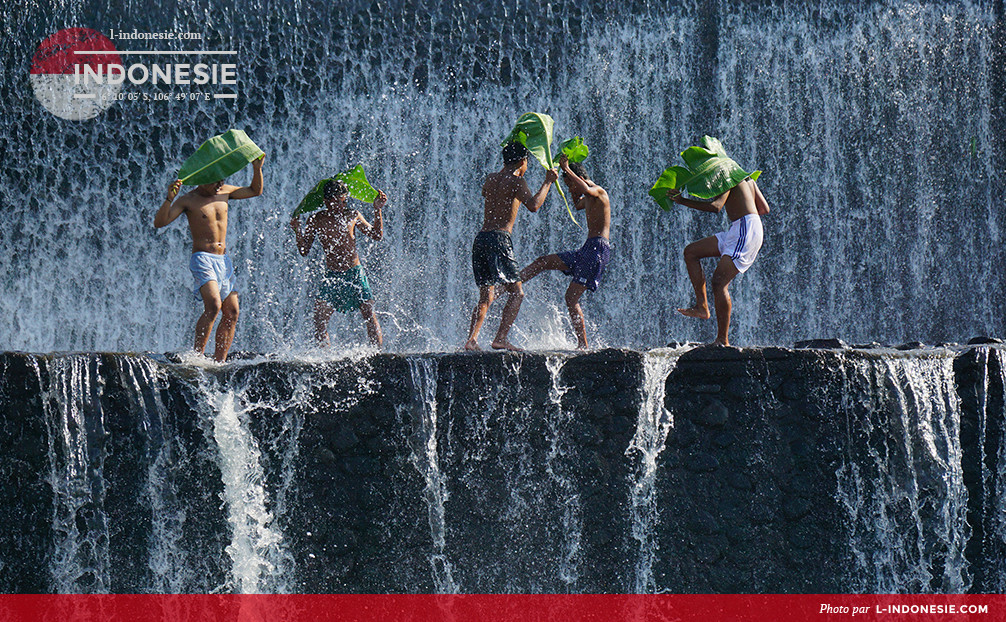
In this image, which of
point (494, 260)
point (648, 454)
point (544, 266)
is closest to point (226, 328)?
point (494, 260)

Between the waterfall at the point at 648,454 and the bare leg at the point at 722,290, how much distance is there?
1.95 ft

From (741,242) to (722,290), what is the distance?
1.01ft

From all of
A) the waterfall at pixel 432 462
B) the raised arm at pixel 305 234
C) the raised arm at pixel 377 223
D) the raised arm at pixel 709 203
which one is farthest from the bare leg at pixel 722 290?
the raised arm at pixel 305 234

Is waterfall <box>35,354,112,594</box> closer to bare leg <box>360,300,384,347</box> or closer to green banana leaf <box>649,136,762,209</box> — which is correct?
bare leg <box>360,300,384,347</box>

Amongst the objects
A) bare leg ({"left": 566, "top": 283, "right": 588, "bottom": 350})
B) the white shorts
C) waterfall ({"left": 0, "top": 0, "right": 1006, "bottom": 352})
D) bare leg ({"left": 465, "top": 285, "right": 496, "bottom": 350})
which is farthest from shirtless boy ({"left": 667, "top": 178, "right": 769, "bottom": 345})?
waterfall ({"left": 0, "top": 0, "right": 1006, "bottom": 352})

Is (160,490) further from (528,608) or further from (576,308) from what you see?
(576,308)

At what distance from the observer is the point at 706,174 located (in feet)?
22.1

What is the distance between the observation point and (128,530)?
583 centimetres

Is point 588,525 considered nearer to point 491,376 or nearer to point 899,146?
point 491,376

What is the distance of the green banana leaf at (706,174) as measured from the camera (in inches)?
265

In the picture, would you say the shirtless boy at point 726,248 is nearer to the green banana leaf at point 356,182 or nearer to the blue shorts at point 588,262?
the blue shorts at point 588,262

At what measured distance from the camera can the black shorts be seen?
6.81 m

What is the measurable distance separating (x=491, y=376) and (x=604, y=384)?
0.62 m

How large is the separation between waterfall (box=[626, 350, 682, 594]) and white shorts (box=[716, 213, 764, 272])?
2.66 feet
